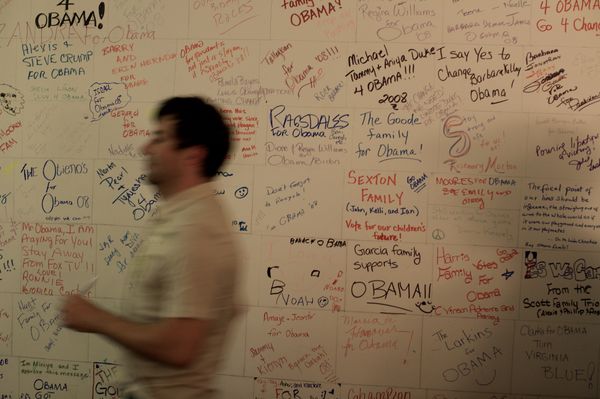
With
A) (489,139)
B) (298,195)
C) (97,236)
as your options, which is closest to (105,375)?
(97,236)

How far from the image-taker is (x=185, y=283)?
1.21 metres

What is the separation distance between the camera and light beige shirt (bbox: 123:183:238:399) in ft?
4.00

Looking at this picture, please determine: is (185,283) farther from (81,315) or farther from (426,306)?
(426,306)

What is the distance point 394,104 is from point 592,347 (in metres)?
1.47

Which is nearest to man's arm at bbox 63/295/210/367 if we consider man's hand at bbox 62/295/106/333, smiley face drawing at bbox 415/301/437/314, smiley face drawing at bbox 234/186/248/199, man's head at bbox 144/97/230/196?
man's hand at bbox 62/295/106/333

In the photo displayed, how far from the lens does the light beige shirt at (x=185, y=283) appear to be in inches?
48.1

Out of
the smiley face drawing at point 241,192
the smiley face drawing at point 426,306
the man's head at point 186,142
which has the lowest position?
the smiley face drawing at point 426,306

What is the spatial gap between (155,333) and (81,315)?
198 mm

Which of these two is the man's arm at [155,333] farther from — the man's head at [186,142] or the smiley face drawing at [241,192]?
the smiley face drawing at [241,192]

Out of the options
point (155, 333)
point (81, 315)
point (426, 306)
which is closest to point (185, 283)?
point (155, 333)

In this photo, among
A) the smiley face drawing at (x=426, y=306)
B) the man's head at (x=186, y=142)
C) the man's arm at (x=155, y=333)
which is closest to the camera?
the man's arm at (x=155, y=333)

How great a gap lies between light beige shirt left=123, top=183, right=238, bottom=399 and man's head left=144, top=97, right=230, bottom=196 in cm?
6

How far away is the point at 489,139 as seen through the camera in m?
2.56

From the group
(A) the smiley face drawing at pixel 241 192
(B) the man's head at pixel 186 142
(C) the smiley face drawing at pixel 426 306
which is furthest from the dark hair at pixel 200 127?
(C) the smiley face drawing at pixel 426 306
